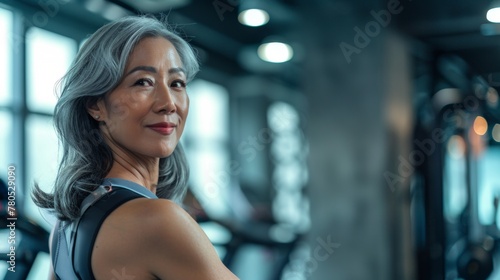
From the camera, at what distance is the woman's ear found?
110cm

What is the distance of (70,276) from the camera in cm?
103

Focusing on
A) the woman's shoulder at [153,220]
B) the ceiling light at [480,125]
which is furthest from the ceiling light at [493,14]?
the woman's shoulder at [153,220]

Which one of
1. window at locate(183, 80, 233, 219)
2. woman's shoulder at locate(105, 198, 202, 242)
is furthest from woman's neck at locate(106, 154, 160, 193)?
window at locate(183, 80, 233, 219)

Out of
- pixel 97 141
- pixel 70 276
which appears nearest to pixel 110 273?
pixel 70 276

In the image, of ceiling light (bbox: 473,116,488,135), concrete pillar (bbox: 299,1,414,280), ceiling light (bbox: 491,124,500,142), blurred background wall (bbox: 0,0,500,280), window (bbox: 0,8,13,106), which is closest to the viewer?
window (bbox: 0,8,13,106)

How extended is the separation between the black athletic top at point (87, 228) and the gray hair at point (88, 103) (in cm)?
3

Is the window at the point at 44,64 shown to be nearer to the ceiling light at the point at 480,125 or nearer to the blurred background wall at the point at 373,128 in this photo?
the blurred background wall at the point at 373,128

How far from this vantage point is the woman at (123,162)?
37.1 inches

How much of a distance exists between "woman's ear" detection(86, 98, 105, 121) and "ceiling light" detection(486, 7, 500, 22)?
13.3ft

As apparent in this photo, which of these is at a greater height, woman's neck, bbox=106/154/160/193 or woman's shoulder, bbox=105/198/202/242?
woman's neck, bbox=106/154/160/193

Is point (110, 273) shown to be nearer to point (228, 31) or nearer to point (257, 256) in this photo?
point (228, 31)

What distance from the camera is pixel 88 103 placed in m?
1.11

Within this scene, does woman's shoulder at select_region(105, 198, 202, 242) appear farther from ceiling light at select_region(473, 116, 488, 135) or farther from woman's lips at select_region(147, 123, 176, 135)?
ceiling light at select_region(473, 116, 488, 135)

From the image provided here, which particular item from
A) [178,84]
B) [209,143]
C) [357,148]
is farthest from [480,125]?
[178,84]
